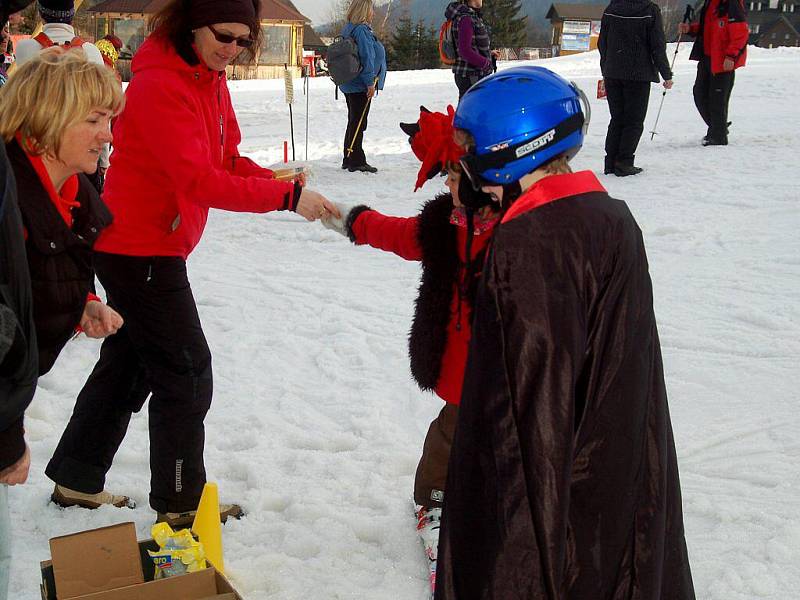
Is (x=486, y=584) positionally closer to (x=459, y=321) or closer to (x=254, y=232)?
(x=459, y=321)

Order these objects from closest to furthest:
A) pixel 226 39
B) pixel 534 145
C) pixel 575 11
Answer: pixel 534 145
pixel 226 39
pixel 575 11

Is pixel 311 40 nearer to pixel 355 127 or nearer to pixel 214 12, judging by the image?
pixel 355 127

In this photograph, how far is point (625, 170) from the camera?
9930 millimetres

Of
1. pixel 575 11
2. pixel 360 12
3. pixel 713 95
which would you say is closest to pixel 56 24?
pixel 360 12

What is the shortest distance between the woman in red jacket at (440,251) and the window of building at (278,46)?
115 ft

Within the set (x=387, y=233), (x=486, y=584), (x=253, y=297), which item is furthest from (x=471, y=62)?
(x=486, y=584)

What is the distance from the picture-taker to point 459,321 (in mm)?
2994

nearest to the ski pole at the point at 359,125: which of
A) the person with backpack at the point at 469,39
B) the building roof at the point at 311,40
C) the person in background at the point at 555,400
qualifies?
the person with backpack at the point at 469,39

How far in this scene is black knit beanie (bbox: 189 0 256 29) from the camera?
305 centimetres

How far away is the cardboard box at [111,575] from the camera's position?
2643 mm

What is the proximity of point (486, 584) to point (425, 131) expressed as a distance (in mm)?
1454

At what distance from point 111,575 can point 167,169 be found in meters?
1.37

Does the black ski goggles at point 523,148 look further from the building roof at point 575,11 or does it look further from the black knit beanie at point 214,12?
the building roof at point 575,11

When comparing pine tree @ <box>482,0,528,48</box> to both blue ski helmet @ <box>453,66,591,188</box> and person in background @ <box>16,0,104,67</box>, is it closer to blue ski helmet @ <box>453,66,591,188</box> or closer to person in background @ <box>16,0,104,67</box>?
person in background @ <box>16,0,104,67</box>
